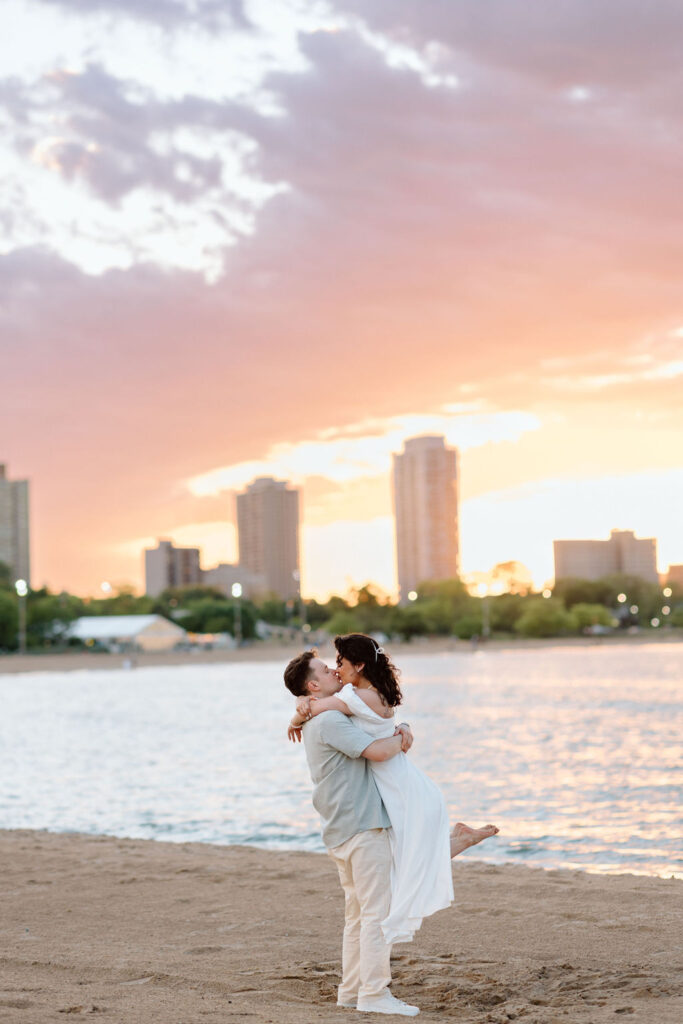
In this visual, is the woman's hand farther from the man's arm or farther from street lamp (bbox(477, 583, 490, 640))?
street lamp (bbox(477, 583, 490, 640))

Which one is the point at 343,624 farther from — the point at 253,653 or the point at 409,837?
the point at 409,837

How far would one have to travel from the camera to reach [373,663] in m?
6.12

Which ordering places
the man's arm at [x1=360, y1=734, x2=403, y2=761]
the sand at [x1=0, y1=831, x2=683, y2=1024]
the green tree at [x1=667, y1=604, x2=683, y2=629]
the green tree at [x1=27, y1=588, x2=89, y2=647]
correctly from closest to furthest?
the man's arm at [x1=360, y1=734, x2=403, y2=761]
the sand at [x1=0, y1=831, x2=683, y2=1024]
the green tree at [x1=27, y1=588, x2=89, y2=647]
the green tree at [x1=667, y1=604, x2=683, y2=629]

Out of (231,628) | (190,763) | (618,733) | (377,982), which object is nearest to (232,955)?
(377,982)

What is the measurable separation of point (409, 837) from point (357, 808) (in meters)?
0.30

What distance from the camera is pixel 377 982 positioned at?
627 centimetres

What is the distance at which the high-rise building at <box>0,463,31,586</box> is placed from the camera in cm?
18925

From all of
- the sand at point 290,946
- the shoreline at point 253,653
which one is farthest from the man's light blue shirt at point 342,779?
the shoreline at point 253,653

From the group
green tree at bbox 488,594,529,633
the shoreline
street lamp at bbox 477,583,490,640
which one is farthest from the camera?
green tree at bbox 488,594,529,633

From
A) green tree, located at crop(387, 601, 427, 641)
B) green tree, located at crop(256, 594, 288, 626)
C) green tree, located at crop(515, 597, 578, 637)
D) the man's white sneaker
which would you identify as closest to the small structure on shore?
green tree, located at crop(387, 601, 427, 641)

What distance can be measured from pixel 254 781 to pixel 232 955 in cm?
1357

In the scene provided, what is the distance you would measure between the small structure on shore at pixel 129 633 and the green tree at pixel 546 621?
4503 centimetres

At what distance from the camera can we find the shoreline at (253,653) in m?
95.2

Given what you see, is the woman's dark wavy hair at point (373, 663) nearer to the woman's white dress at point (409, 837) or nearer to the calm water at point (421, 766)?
the woman's white dress at point (409, 837)
